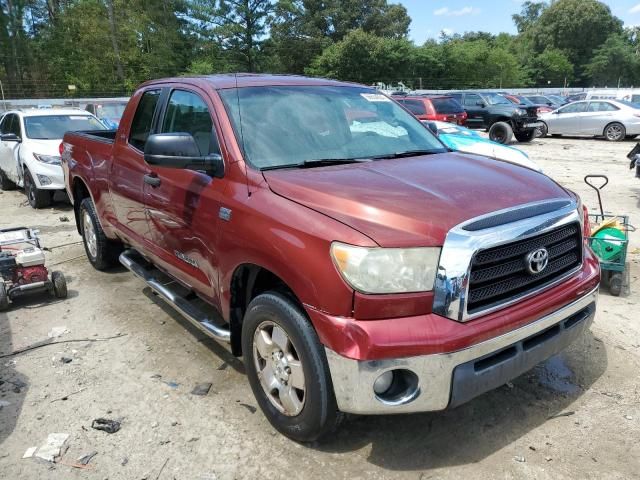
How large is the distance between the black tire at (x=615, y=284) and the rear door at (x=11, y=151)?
31.0ft

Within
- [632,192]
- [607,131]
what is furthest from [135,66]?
[632,192]

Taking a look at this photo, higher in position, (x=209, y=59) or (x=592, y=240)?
(x=209, y=59)

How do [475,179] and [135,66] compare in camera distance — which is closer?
[475,179]

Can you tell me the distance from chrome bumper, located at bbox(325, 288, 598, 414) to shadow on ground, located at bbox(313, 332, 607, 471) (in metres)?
0.50

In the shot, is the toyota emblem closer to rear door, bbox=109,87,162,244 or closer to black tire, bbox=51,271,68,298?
rear door, bbox=109,87,162,244

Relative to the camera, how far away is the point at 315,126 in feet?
11.3

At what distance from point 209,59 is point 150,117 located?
47.5 metres

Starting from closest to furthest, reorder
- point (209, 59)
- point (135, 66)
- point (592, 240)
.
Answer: point (592, 240) → point (135, 66) → point (209, 59)

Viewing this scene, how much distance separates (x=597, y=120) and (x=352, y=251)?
65.3 feet

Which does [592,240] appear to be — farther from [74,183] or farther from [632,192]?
[632,192]

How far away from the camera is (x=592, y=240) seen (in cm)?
488

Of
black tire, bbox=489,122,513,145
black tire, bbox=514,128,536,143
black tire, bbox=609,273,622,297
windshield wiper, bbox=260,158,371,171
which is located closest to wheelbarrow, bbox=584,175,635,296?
black tire, bbox=609,273,622,297

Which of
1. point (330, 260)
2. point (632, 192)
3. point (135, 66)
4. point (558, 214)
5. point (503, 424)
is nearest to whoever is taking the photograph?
point (330, 260)

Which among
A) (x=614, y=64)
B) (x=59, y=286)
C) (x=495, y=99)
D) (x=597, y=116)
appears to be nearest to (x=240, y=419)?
(x=59, y=286)
